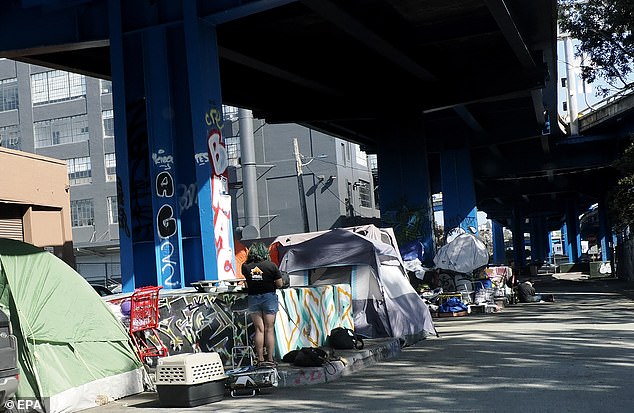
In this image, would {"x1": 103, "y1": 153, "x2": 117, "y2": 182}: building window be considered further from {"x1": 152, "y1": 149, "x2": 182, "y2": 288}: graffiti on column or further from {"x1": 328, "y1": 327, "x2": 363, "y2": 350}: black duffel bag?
{"x1": 328, "y1": 327, "x2": 363, "y2": 350}: black duffel bag

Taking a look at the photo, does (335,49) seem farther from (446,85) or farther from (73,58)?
(73,58)

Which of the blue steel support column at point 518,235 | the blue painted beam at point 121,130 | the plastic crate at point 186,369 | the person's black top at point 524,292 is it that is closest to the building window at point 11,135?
the person's black top at point 524,292

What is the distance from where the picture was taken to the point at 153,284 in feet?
53.7

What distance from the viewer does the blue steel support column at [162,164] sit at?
631 inches

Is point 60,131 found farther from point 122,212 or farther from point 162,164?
point 162,164

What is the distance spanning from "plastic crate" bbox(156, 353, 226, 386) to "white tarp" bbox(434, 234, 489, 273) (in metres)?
16.9

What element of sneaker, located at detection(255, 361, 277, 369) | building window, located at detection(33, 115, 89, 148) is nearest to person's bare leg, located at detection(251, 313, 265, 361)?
sneaker, located at detection(255, 361, 277, 369)

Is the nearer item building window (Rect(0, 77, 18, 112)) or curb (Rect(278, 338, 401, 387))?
curb (Rect(278, 338, 401, 387))

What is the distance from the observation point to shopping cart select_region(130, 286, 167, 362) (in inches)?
494

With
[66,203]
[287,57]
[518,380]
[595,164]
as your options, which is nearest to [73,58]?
[287,57]

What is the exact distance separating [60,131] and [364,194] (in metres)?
23.2

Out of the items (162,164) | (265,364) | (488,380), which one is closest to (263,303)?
(265,364)

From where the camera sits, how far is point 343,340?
558 inches

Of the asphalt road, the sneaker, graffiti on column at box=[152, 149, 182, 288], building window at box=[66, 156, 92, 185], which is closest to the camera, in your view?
the asphalt road
